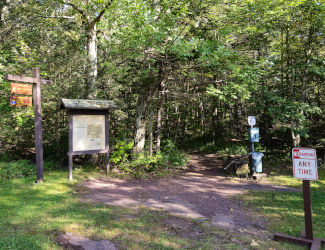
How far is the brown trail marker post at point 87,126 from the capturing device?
771cm

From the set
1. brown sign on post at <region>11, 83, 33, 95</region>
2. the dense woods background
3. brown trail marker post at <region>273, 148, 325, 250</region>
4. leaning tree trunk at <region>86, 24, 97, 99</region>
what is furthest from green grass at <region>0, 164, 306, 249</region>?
leaning tree trunk at <region>86, 24, 97, 99</region>

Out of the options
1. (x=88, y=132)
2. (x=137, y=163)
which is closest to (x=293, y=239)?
(x=137, y=163)

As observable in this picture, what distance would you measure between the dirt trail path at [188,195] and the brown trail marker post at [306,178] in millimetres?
880

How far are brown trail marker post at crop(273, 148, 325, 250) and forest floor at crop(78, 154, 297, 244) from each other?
1.80ft

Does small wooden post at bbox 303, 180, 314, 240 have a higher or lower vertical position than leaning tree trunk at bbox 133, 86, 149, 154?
lower

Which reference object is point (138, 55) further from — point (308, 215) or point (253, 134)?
point (308, 215)

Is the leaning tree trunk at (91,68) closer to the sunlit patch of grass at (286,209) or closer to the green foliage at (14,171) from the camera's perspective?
the green foliage at (14,171)

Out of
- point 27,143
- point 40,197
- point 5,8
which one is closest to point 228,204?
point 40,197

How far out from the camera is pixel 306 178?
12.8ft

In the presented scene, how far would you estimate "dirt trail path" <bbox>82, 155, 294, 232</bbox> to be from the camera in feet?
16.9

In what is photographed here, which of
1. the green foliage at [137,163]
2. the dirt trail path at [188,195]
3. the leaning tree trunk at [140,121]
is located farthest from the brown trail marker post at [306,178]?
the leaning tree trunk at [140,121]

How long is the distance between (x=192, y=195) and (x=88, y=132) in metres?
4.18

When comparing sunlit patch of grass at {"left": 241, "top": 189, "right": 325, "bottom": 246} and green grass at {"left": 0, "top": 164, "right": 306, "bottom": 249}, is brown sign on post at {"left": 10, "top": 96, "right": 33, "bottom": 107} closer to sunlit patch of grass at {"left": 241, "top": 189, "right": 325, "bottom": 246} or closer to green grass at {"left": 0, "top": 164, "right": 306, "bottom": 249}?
green grass at {"left": 0, "top": 164, "right": 306, "bottom": 249}

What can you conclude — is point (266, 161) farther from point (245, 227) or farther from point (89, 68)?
point (89, 68)
